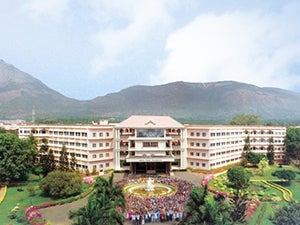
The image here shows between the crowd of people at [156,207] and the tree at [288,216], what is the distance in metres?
7.13

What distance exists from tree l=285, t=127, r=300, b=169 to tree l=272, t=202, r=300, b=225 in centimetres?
2732

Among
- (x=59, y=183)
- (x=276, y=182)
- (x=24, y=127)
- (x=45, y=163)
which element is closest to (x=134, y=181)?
(x=59, y=183)

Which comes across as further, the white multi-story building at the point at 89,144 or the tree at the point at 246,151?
the tree at the point at 246,151

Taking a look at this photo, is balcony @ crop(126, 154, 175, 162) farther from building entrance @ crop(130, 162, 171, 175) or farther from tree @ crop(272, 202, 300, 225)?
tree @ crop(272, 202, 300, 225)

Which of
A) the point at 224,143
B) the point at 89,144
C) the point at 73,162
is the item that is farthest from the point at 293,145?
the point at 73,162

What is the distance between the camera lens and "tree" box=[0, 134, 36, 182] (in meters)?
31.2

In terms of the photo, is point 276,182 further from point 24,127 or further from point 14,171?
point 24,127

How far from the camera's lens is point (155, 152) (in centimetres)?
3716

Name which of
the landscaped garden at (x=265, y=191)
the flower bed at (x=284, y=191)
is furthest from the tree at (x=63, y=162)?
the flower bed at (x=284, y=191)

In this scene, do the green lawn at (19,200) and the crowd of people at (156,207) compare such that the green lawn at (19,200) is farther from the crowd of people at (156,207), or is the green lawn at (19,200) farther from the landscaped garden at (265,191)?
the landscaped garden at (265,191)

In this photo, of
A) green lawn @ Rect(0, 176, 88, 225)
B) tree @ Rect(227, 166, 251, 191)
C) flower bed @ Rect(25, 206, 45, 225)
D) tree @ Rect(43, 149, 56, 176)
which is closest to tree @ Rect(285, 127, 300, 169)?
tree @ Rect(227, 166, 251, 191)

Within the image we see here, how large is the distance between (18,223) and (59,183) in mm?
5966

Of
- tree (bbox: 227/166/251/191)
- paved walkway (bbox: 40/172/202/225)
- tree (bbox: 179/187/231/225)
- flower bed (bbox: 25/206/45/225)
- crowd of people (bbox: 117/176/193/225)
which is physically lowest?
paved walkway (bbox: 40/172/202/225)

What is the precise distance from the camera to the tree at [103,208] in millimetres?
15625
